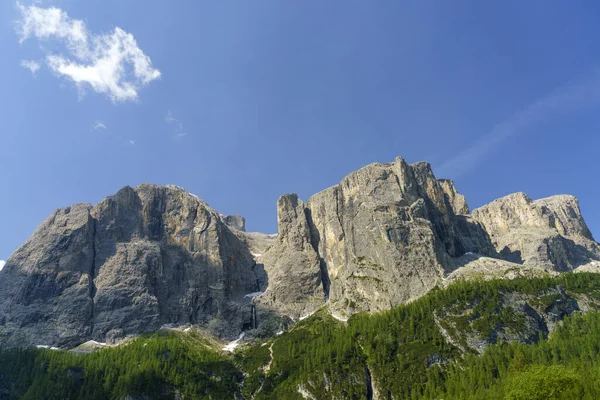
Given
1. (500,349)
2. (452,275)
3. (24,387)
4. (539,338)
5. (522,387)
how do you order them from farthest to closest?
(452,275) → (24,387) → (539,338) → (500,349) → (522,387)

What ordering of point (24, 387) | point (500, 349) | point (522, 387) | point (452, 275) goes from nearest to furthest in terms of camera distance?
1. point (522, 387)
2. point (500, 349)
3. point (24, 387)
4. point (452, 275)

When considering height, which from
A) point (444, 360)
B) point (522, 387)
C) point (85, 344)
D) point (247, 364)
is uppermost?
point (85, 344)

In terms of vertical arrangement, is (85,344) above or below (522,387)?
above

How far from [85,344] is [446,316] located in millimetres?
146005

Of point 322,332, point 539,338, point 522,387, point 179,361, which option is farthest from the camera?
point 322,332

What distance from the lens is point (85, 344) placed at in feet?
646

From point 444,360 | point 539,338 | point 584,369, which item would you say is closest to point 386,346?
point 444,360

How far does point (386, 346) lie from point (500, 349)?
3539cm

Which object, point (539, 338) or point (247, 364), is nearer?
point (539, 338)

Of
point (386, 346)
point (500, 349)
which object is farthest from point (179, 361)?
point (500, 349)

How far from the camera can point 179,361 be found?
169 meters

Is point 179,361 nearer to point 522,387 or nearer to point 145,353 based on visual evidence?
point 145,353

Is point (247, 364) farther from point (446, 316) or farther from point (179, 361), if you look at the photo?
point (446, 316)

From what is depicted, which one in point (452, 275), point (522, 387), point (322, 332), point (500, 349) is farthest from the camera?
point (452, 275)
